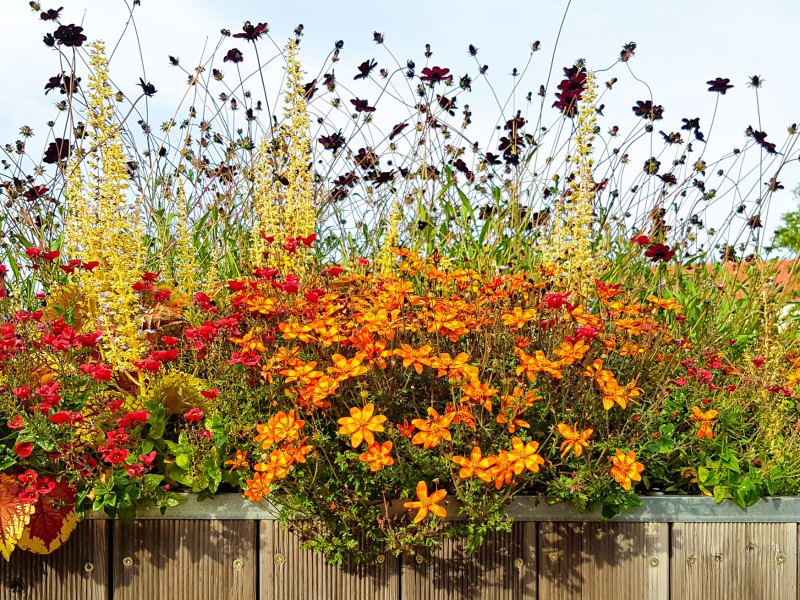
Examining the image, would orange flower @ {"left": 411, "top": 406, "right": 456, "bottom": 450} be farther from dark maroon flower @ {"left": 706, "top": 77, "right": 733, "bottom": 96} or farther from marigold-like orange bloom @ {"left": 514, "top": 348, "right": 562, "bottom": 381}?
dark maroon flower @ {"left": 706, "top": 77, "right": 733, "bottom": 96}

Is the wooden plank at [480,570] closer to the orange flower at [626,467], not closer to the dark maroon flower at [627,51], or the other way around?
the orange flower at [626,467]

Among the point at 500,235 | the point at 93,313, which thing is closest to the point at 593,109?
the point at 500,235

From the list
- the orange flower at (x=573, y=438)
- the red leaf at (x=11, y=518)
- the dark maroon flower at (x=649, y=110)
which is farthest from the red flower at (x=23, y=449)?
the dark maroon flower at (x=649, y=110)

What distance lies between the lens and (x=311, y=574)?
2480mm

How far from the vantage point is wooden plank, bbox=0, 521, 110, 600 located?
8.27 feet

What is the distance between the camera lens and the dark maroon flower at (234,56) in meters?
4.20

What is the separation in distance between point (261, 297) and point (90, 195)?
2.90 feet

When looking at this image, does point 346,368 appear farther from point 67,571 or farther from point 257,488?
point 67,571

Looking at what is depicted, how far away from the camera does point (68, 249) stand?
10.8 ft

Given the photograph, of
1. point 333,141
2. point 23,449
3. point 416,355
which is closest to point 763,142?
point 333,141

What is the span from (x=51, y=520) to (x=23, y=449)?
0.26m

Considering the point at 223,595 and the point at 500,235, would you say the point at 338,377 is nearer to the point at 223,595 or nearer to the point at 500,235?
the point at 223,595

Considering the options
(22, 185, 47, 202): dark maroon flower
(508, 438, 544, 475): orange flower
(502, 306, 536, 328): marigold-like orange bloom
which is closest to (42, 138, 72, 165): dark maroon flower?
(22, 185, 47, 202): dark maroon flower

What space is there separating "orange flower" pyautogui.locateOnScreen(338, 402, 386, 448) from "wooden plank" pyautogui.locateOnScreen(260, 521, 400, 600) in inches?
24.2
